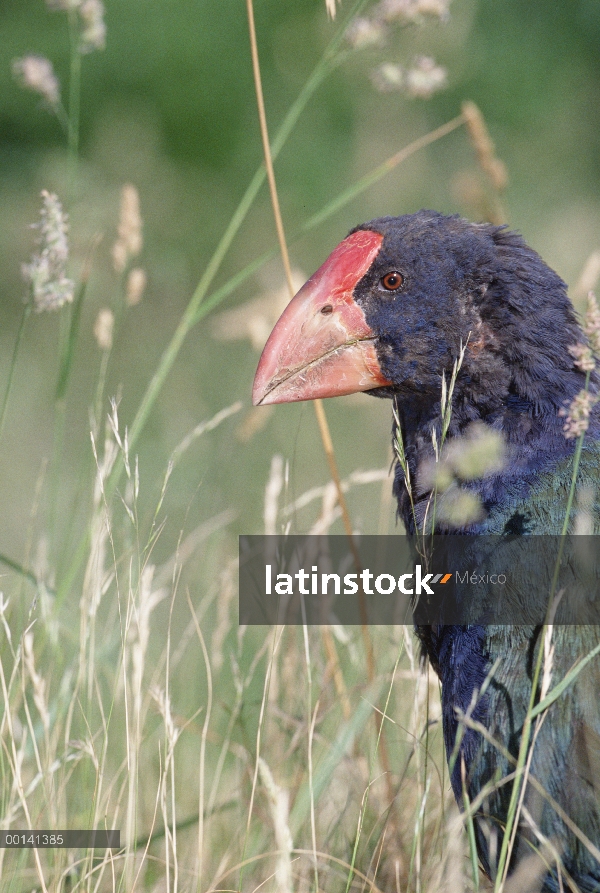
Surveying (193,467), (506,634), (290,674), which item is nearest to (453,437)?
(506,634)

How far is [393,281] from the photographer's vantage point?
6.55ft

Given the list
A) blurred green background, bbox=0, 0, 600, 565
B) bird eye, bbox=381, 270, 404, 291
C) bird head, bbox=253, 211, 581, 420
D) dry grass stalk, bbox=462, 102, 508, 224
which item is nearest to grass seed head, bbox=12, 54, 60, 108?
bird head, bbox=253, 211, 581, 420

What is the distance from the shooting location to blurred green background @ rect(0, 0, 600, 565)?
502 centimetres

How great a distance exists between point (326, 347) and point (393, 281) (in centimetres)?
18

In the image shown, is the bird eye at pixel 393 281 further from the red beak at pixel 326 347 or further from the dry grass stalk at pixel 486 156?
the dry grass stalk at pixel 486 156

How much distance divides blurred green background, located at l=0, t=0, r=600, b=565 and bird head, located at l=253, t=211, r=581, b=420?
8.58 feet

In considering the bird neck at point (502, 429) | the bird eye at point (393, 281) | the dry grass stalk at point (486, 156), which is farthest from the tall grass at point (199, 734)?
the bird eye at point (393, 281)

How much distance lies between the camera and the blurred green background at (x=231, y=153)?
16.5 feet

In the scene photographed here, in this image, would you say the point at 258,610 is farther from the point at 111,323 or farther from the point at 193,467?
the point at 193,467

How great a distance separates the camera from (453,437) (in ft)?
6.40

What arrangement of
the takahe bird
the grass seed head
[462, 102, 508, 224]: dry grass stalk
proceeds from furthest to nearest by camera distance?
[462, 102, 508, 224]: dry grass stalk → the grass seed head → the takahe bird

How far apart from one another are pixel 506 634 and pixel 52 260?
107 centimetres

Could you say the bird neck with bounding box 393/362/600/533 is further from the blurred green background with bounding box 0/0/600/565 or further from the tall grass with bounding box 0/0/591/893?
the blurred green background with bounding box 0/0/600/565

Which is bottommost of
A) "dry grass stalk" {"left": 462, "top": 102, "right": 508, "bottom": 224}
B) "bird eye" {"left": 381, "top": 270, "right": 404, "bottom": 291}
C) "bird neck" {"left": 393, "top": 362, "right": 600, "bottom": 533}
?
"bird neck" {"left": 393, "top": 362, "right": 600, "bottom": 533}
